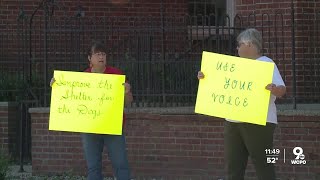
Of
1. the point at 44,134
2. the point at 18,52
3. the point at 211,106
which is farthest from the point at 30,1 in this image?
the point at 211,106

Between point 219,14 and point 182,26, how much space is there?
2.91m

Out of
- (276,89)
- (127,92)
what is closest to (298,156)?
(276,89)

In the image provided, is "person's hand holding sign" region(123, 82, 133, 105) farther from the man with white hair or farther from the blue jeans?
the man with white hair

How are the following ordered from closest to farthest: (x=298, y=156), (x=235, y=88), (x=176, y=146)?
1. (x=235, y=88)
2. (x=298, y=156)
3. (x=176, y=146)

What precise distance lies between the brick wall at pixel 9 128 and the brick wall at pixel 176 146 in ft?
2.64

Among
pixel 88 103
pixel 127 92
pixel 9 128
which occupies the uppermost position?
pixel 127 92

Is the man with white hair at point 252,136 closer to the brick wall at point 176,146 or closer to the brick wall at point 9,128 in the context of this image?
the brick wall at point 176,146

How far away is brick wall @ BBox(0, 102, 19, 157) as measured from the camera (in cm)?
905

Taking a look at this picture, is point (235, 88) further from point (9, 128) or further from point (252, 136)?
point (9, 128)

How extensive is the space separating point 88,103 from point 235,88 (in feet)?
4.90

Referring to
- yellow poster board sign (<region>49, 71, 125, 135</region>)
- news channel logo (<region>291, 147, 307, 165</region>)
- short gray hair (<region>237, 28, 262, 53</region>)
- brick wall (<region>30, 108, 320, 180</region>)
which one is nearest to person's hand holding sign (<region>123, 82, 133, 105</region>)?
yellow poster board sign (<region>49, 71, 125, 135</region>)

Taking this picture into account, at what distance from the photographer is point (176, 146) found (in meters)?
8.04

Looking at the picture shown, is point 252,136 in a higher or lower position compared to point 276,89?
lower

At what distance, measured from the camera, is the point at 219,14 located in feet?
37.2
